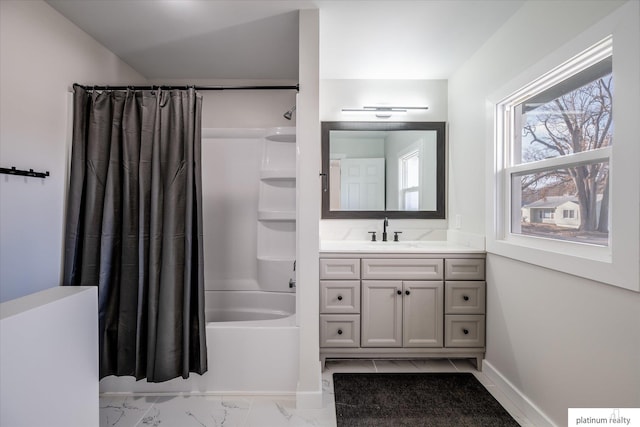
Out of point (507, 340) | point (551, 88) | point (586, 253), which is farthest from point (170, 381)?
point (551, 88)

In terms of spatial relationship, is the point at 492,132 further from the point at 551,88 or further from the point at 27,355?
the point at 27,355

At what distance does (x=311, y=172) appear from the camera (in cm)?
191

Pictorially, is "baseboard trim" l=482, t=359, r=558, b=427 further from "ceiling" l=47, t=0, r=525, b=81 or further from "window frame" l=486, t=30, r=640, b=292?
"ceiling" l=47, t=0, r=525, b=81

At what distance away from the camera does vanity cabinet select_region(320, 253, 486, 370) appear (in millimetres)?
2262

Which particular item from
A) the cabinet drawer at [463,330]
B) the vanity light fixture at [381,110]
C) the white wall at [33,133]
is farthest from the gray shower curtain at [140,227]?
the cabinet drawer at [463,330]

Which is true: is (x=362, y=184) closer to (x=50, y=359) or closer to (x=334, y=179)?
(x=334, y=179)

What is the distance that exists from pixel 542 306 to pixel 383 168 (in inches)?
63.8

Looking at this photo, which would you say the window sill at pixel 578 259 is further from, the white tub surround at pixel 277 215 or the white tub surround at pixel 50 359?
the white tub surround at pixel 50 359

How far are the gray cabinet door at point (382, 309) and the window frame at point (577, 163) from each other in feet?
2.45

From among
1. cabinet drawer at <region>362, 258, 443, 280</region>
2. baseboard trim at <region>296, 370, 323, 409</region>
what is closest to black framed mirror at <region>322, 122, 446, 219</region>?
cabinet drawer at <region>362, 258, 443, 280</region>

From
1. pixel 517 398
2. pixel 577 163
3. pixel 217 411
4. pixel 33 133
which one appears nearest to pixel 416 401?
pixel 517 398

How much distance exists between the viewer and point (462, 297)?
7.45 ft

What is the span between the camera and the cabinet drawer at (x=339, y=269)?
2.28 metres

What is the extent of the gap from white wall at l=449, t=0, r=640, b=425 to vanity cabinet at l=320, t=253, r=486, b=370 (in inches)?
5.7
